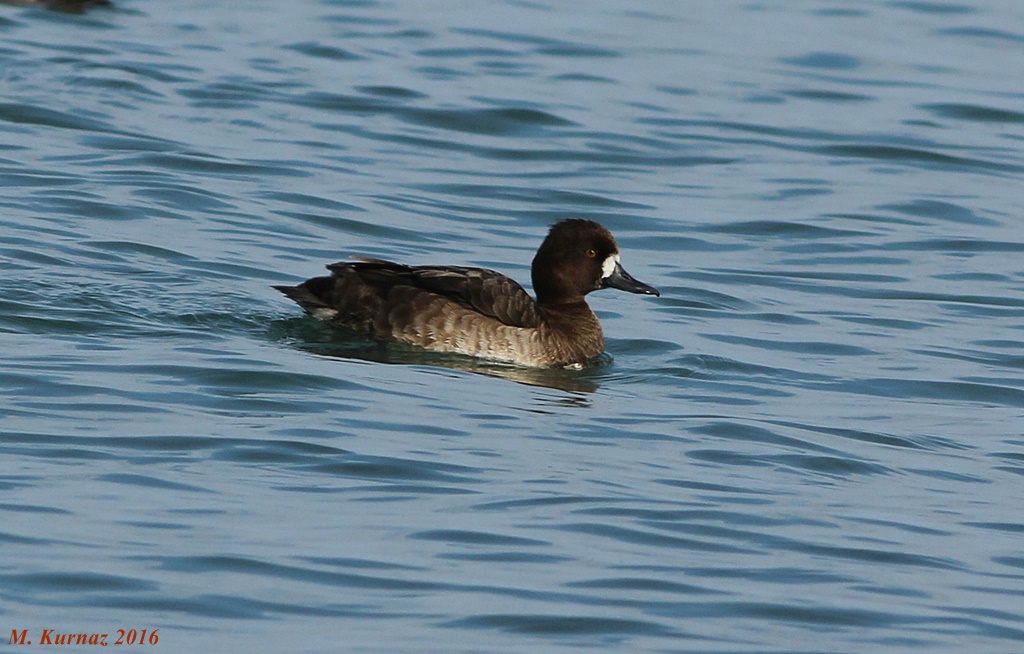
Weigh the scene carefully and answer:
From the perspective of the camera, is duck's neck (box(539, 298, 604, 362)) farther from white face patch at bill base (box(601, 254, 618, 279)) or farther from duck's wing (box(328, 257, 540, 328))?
white face patch at bill base (box(601, 254, 618, 279))

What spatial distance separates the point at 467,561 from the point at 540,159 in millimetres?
10653

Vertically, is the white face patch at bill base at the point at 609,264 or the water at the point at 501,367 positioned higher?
the white face patch at bill base at the point at 609,264

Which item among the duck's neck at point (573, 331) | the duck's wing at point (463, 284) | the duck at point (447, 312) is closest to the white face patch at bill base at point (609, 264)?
the duck's neck at point (573, 331)

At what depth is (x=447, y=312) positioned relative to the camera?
11125mm

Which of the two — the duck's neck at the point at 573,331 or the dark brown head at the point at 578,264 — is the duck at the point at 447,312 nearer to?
the duck's neck at the point at 573,331

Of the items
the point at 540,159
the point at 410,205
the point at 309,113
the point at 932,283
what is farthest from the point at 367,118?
the point at 932,283

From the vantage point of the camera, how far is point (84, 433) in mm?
8688

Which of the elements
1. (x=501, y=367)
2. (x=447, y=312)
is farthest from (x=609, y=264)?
(x=447, y=312)

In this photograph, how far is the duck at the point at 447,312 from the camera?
11.1 m

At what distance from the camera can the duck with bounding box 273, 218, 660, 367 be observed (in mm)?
11148

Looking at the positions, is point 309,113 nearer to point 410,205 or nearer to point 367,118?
point 367,118

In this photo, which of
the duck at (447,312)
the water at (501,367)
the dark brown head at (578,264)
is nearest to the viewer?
the water at (501,367)

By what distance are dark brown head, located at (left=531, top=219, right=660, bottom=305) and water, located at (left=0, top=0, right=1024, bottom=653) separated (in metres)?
0.45

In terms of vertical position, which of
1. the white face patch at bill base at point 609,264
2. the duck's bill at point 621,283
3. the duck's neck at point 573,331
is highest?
the white face patch at bill base at point 609,264
